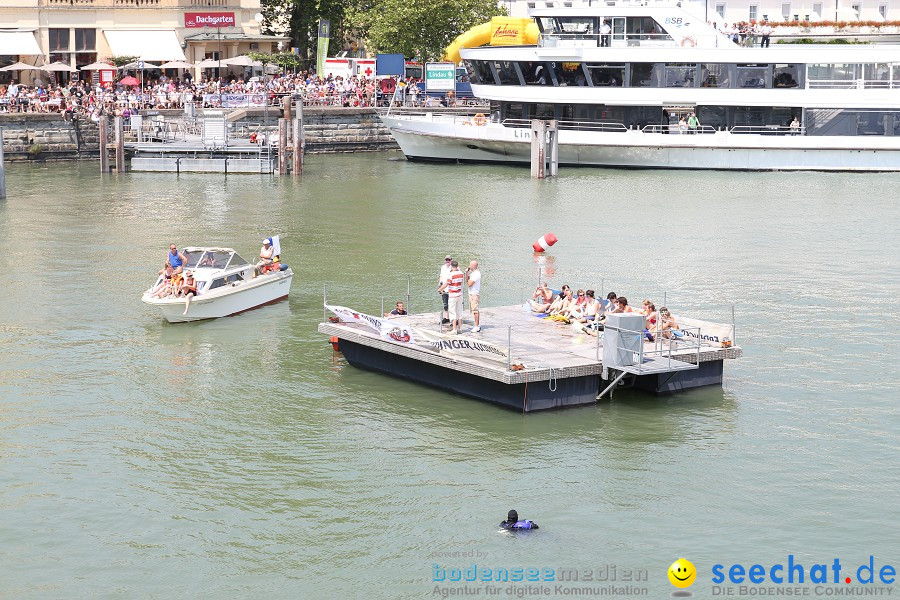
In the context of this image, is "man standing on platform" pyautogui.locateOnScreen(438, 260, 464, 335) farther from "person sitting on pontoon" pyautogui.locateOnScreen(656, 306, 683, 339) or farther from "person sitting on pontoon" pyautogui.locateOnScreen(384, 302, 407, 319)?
"person sitting on pontoon" pyautogui.locateOnScreen(656, 306, 683, 339)

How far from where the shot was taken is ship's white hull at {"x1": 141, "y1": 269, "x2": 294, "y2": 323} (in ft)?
87.9

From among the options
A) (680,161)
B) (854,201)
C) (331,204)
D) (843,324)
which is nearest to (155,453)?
(843,324)

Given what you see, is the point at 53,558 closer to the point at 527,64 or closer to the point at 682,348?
the point at 682,348

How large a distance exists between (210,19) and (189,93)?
10.2 metres

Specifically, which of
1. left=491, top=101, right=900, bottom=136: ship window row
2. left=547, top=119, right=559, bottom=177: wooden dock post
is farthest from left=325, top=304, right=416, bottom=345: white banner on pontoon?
left=491, top=101, right=900, bottom=136: ship window row

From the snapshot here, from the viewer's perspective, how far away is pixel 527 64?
2302 inches

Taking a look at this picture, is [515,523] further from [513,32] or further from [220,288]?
[513,32]

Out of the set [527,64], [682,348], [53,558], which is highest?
[527,64]

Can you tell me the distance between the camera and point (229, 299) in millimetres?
27594

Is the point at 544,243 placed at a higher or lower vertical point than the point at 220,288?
higher

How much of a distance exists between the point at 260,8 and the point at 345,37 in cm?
865


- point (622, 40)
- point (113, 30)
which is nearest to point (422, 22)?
point (113, 30)

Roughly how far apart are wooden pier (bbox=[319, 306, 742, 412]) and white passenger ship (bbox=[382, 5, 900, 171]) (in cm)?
3474

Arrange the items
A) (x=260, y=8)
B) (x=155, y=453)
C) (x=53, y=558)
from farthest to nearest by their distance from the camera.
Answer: (x=260, y=8), (x=155, y=453), (x=53, y=558)
